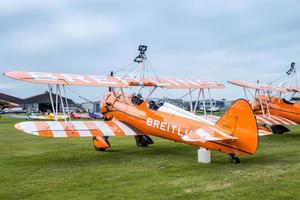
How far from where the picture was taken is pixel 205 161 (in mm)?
8680

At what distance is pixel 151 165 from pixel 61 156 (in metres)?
3.09

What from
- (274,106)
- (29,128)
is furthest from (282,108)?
(29,128)

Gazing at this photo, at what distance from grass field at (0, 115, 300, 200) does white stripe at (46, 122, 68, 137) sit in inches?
28.2

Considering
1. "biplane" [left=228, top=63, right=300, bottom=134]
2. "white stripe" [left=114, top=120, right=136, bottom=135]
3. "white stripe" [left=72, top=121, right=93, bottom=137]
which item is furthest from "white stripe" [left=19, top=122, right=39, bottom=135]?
"biplane" [left=228, top=63, right=300, bottom=134]

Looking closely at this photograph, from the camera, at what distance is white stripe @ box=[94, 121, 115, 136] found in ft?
33.1

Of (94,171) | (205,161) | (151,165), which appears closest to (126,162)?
(151,165)

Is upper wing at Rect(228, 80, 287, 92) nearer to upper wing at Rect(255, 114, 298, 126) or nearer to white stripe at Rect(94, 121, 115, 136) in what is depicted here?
upper wing at Rect(255, 114, 298, 126)

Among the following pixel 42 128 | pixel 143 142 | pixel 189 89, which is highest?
pixel 189 89

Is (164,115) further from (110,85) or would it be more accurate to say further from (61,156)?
(61,156)

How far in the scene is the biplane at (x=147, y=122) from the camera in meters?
7.89

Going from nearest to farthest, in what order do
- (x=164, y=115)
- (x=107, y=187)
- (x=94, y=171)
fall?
1. (x=107, y=187)
2. (x=94, y=171)
3. (x=164, y=115)

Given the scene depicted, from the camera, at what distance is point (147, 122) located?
1042cm

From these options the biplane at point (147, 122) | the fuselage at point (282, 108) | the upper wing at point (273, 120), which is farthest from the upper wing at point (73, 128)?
the fuselage at point (282, 108)

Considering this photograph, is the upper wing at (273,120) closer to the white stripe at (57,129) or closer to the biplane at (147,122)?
the biplane at (147,122)
